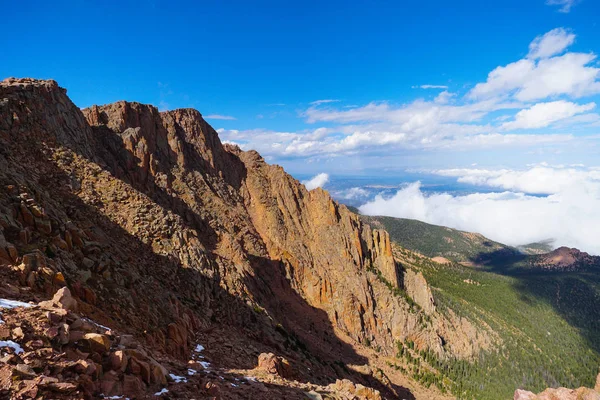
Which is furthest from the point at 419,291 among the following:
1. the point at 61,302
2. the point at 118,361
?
the point at 61,302

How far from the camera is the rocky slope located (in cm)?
1862

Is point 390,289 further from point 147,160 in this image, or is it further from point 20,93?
point 20,93

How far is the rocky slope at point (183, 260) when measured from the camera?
1862 centimetres

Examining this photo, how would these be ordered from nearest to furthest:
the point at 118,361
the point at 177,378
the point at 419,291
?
the point at 118,361 < the point at 177,378 < the point at 419,291

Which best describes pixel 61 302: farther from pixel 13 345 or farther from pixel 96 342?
pixel 13 345

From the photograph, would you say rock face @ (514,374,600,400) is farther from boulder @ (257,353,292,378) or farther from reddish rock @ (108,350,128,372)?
reddish rock @ (108,350,128,372)

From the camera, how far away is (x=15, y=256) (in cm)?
1858

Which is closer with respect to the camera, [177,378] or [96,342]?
[96,342]

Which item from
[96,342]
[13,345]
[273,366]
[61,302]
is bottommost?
[273,366]

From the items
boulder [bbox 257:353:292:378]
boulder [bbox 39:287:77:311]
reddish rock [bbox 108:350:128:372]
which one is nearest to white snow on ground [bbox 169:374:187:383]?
reddish rock [bbox 108:350:128:372]

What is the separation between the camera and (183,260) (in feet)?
134

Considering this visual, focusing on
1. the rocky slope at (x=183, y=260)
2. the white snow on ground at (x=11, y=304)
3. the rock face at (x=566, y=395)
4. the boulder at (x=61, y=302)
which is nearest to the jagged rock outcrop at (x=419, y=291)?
the rocky slope at (x=183, y=260)

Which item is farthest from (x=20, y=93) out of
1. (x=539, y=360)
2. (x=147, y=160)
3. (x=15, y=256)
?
(x=539, y=360)

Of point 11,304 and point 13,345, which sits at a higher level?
point 11,304
